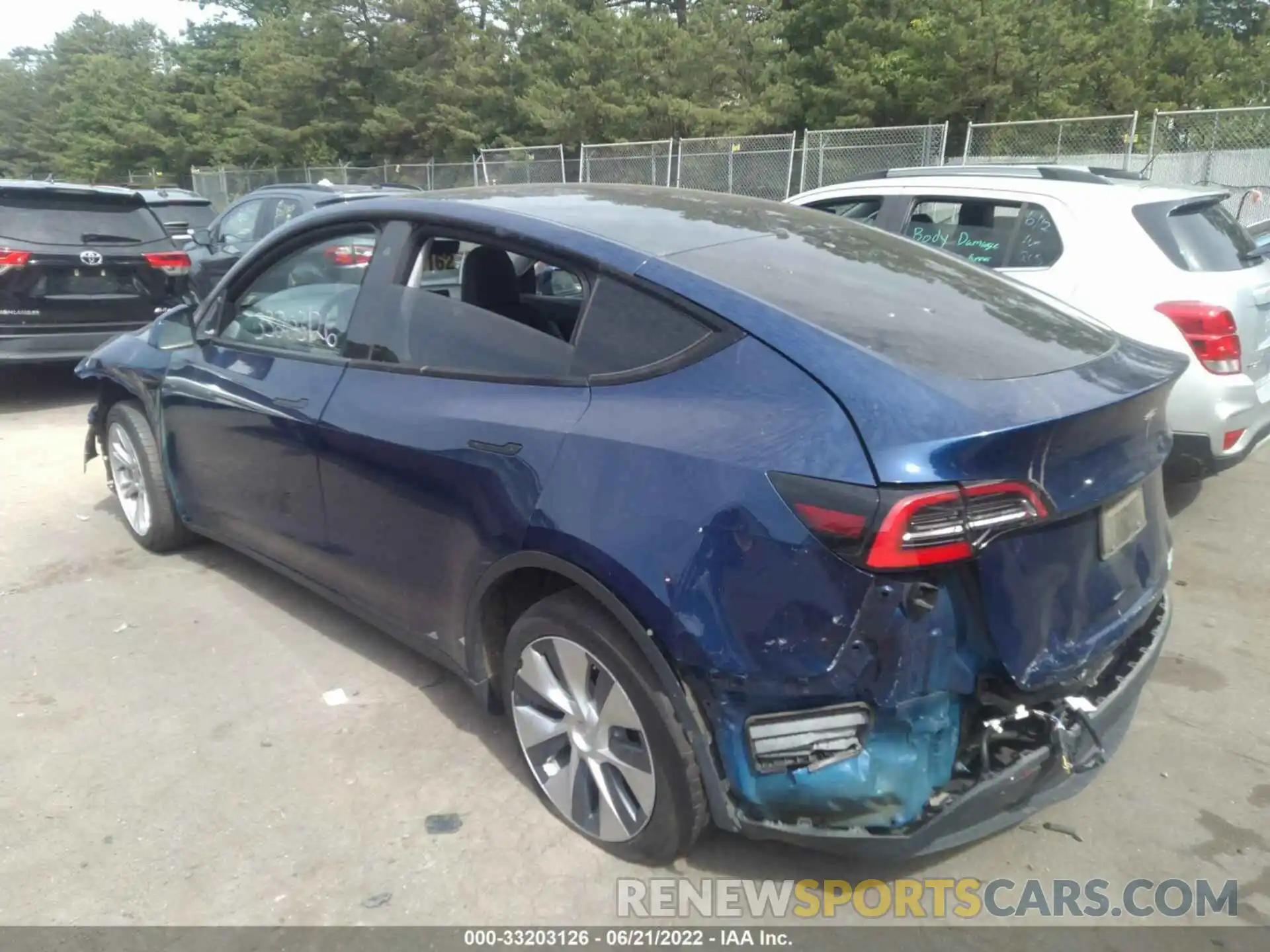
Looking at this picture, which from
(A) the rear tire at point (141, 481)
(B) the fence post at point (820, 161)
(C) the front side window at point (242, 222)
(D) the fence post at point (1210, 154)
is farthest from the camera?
(B) the fence post at point (820, 161)

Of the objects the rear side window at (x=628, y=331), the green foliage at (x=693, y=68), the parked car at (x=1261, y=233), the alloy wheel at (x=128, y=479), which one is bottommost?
the alloy wheel at (x=128, y=479)

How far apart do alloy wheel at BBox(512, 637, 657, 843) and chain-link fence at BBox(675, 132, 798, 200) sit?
16.2 metres

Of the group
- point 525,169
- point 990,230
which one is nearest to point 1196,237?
point 990,230

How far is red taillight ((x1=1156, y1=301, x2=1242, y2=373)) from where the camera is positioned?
4.72 m

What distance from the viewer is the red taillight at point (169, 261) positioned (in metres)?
8.41

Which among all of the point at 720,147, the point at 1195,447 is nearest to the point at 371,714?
the point at 1195,447

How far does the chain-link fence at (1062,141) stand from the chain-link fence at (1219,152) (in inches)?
19.0

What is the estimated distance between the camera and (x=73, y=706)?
3709 millimetres

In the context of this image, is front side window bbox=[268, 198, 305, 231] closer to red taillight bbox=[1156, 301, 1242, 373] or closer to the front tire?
red taillight bbox=[1156, 301, 1242, 373]

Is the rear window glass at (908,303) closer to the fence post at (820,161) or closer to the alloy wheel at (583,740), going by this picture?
the alloy wheel at (583,740)

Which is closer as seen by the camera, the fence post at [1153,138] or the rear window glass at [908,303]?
the rear window glass at [908,303]

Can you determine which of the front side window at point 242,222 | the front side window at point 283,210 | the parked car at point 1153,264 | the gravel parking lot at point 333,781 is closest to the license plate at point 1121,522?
the gravel parking lot at point 333,781

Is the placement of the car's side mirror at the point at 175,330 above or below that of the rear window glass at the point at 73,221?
below
